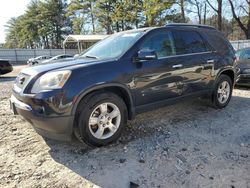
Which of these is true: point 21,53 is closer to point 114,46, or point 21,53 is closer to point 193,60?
point 114,46

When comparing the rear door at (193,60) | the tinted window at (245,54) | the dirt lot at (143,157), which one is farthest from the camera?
the tinted window at (245,54)

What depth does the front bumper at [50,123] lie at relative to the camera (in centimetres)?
324

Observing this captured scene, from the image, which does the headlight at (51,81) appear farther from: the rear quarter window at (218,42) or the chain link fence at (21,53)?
the chain link fence at (21,53)

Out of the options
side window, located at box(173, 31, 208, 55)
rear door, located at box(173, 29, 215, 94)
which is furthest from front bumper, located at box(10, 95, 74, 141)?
side window, located at box(173, 31, 208, 55)

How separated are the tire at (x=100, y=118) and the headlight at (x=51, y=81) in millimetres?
401

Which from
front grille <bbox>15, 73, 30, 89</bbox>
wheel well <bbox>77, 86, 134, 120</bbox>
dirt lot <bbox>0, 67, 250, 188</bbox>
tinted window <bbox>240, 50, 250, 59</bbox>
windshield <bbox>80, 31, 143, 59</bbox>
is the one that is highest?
windshield <bbox>80, 31, 143, 59</bbox>

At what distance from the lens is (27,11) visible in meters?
57.1

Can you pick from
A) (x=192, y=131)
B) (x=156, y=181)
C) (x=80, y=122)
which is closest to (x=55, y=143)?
(x=80, y=122)

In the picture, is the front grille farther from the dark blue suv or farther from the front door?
the front door

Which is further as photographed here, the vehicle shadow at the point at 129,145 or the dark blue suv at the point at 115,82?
the dark blue suv at the point at 115,82

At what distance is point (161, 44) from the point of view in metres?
4.38

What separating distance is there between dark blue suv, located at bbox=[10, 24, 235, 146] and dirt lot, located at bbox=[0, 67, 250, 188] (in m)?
0.35

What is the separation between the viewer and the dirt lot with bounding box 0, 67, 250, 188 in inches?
114

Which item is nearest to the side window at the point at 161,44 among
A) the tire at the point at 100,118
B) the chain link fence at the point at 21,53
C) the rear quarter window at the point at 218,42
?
the tire at the point at 100,118
